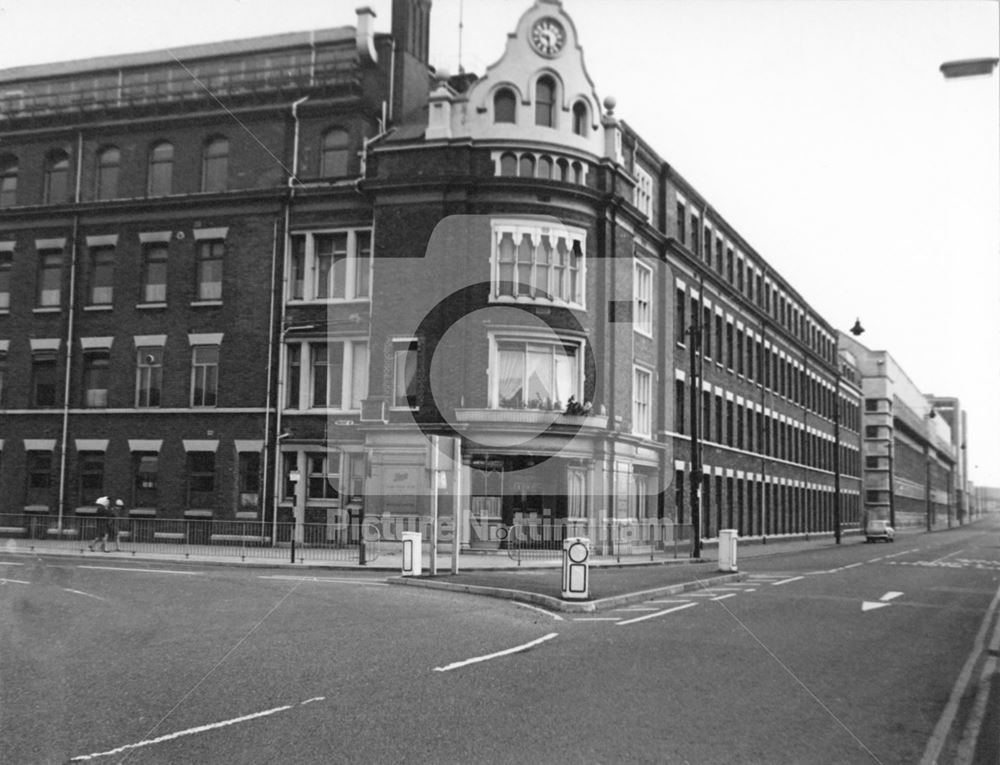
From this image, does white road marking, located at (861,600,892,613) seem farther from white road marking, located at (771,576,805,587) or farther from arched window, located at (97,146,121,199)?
arched window, located at (97,146,121,199)

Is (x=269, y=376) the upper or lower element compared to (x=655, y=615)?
upper

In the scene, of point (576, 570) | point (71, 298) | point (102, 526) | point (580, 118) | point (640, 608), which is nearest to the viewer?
point (576, 570)

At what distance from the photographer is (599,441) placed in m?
31.4

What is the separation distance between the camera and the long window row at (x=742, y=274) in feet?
141

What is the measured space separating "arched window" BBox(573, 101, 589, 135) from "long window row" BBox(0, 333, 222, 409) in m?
13.4

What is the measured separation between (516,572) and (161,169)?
15.3m

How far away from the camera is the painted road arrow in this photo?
1644 centimetres

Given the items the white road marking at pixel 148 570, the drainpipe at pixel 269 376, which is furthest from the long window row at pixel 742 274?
the white road marking at pixel 148 570

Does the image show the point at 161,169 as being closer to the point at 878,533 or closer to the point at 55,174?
the point at 55,174

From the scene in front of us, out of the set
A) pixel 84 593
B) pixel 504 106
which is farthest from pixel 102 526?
pixel 504 106

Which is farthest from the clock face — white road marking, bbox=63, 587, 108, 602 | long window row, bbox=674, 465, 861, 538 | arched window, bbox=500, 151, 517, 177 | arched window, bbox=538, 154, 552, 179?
white road marking, bbox=63, 587, 108, 602

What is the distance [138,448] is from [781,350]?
137ft

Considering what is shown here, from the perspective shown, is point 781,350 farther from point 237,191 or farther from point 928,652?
point 928,652

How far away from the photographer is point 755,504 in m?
51.4
